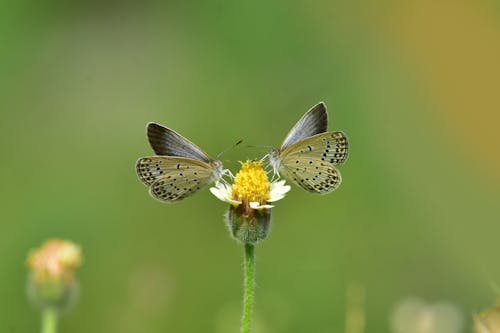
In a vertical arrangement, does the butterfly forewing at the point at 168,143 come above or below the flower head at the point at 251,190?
above

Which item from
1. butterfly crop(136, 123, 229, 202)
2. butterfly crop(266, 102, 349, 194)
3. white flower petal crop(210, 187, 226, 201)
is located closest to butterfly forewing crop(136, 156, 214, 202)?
butterfly crop(136, 123, 229, 202)

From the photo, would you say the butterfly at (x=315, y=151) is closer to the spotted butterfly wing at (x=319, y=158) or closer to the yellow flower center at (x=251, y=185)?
the spotted butterfly wing at (x=319, y=158)

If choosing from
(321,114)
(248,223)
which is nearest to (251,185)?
(248,223)
